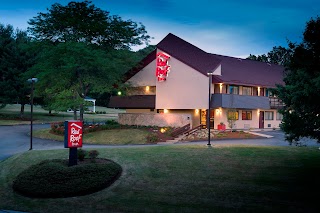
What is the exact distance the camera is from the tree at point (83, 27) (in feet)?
124

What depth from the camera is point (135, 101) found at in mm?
45000

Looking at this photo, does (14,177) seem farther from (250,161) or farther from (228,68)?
(228,68)

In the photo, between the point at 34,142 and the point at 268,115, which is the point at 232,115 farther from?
the point at 34,142

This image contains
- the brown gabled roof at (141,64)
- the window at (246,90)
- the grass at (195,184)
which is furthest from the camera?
the window at (246,90)

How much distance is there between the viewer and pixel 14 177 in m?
17.7

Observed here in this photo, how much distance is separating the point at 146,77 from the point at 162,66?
359 cm

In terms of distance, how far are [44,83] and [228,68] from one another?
21757mm

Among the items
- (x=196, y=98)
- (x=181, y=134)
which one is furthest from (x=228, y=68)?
(x=181, y=134)

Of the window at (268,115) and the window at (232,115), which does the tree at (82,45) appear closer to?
the window at (232,115)

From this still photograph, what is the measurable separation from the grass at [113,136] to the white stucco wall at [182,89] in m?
6.36

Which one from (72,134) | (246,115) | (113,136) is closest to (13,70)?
(113,136)

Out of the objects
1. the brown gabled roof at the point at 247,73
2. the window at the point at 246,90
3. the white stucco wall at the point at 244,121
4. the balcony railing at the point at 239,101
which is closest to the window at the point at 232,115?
the balcony railing at the point at 239,101

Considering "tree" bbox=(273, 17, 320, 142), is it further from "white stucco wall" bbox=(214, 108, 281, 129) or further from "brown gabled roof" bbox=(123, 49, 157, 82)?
"brown gabled roof" bbox=(123, 49, 157, 82)

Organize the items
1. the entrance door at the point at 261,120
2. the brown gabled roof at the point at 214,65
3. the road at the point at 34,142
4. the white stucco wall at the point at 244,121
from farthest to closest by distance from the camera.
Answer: the entrance door at the point at 261,120, the white stucco wall at the point at 244,121, the brown gabled roof at the point at 214,65, the road at the point at 34,142
